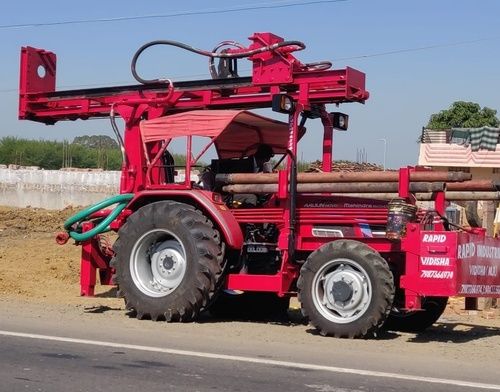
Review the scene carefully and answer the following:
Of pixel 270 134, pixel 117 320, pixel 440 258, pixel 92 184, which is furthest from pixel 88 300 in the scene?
pixel 92 184

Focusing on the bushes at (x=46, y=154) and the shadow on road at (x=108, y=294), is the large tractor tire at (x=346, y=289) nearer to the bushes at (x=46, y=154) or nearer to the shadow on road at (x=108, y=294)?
the shadow on road at (x=108, y=294)

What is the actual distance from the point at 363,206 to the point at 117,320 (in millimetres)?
3285

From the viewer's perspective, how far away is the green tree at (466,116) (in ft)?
178

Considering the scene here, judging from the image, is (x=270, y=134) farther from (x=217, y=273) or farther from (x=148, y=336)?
(x=148, y=336)

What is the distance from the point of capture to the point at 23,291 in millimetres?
14680

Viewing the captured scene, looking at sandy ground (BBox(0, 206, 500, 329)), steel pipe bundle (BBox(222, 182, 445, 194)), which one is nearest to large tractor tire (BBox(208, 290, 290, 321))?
sandy ground (BBox(0, 206, 500, 329))

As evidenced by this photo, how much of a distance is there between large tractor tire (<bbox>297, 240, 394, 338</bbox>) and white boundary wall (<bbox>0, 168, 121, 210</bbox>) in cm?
2206

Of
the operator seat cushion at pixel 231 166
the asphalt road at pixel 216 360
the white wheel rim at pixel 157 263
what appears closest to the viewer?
the asphalt road at pixel 216 360

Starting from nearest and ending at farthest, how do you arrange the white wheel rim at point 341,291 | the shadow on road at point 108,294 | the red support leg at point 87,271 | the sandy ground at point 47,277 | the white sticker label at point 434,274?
the white sticker label at point 434,274 < the white wheel rim at point 341,291 < the red support leg at point 87,271 < the sandy ground at point 47,277 < the shadow on road at point 108,294

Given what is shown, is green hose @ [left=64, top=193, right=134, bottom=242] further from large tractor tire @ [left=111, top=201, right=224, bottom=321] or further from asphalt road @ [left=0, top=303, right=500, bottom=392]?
asphalt road @ [left=0, top=303, right=500, bottom=392]

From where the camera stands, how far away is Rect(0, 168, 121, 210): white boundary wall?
31.7m

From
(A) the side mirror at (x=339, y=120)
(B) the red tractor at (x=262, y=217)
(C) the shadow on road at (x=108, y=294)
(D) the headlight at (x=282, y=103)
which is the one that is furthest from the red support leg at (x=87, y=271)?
(A) the side mirror at (x=339, y=120)

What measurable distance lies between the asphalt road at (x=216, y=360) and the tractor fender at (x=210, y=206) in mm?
1087

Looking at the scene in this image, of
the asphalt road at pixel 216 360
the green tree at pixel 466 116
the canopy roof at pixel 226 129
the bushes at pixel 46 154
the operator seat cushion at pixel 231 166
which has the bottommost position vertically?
the asphalt road at pixel 216 360
